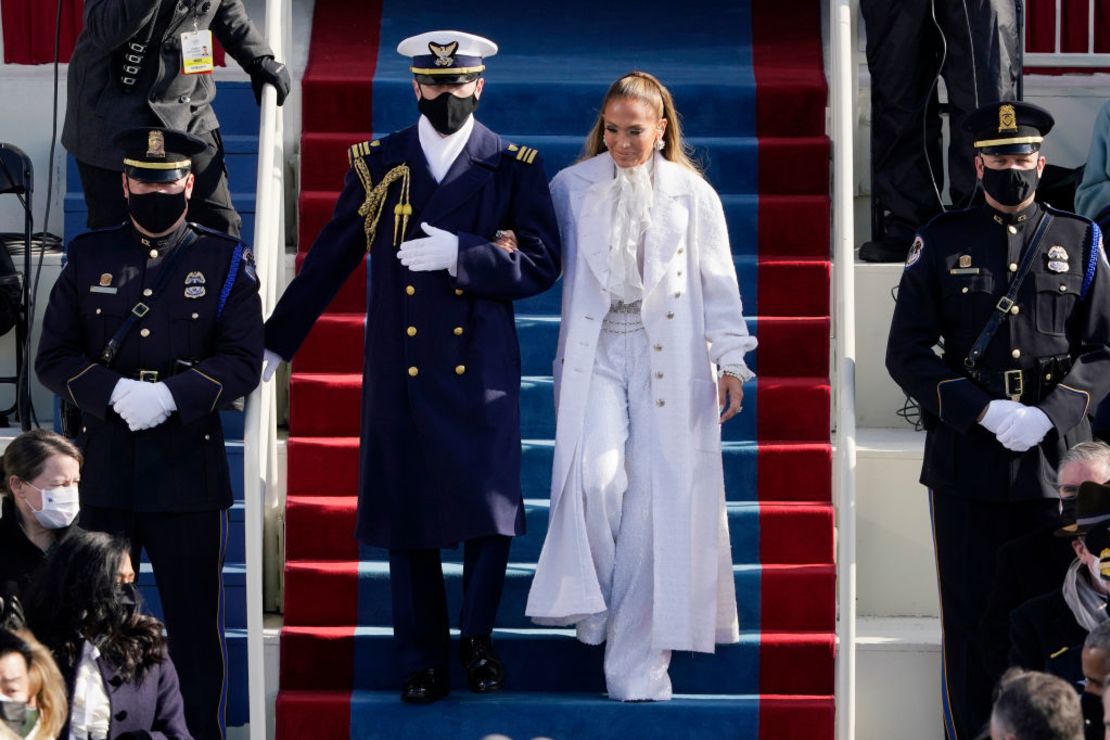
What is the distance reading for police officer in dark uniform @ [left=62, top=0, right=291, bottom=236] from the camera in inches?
266

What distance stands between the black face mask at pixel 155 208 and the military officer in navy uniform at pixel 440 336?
374mm

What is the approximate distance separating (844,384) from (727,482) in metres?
0.79

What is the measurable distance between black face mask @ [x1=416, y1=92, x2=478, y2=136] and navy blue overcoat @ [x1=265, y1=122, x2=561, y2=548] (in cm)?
9

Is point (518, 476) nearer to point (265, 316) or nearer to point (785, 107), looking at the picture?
point (265, 316)

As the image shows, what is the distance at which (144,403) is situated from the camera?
605cm

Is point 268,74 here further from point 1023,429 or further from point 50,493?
point 1023,429

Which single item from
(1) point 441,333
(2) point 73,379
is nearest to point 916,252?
(1) point 441,333

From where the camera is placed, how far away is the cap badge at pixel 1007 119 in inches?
243

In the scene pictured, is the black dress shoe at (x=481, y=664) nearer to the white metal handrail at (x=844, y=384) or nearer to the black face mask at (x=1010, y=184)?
the white metal handrail at (x=844, y=384)

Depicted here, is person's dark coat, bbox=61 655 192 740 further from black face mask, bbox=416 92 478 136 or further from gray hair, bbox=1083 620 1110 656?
gray hair, bbox=1083 620 1110 656

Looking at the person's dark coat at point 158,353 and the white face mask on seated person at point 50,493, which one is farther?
the person's dark coat at point 158,353

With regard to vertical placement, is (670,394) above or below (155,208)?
below

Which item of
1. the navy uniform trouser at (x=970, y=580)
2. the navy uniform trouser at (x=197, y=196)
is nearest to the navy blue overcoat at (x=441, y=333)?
the navy uniform trouser at (x=197, y=196)

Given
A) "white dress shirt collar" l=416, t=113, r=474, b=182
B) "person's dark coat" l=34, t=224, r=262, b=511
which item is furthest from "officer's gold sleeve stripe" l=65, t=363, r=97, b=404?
"white dress shirt collar" l=416, t=113, r=474, b=182
